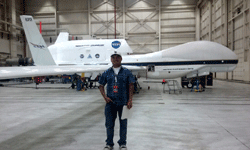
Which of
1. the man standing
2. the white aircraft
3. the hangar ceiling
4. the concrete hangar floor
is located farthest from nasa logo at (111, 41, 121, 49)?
the hangar ceiling

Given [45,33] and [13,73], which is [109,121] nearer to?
[13,73]

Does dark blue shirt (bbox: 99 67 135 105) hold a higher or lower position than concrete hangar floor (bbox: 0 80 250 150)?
higher

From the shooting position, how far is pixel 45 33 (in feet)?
99.9

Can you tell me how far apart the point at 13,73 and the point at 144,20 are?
27712 millimetres

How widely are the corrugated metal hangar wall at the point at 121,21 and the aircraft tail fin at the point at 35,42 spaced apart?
18726 mm

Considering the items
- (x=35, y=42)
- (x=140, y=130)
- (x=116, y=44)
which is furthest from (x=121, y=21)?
(x=140, y=130)

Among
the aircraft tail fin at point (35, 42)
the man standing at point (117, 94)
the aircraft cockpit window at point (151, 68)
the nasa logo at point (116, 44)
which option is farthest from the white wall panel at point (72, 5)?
the man standing at point (117, 94)

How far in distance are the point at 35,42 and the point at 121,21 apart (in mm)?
A: 22500

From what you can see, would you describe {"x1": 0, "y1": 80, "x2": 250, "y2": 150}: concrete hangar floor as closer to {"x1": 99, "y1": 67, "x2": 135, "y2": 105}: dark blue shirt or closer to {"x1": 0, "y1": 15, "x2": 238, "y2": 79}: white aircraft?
{"x1": 99, "y1": 67, "x2": 135, "y2": 105}: dark blue shirt

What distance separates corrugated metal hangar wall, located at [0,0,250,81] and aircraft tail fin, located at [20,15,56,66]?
61.4 ft

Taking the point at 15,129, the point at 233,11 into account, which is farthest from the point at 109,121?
the point at 233,11

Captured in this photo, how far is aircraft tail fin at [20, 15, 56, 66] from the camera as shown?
812 cm

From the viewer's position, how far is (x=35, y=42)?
845 cm

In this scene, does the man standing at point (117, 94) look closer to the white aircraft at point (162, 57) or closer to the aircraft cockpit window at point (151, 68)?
the white aircraft at point (162, 57)
